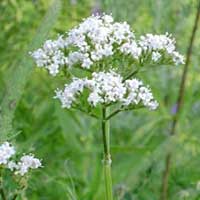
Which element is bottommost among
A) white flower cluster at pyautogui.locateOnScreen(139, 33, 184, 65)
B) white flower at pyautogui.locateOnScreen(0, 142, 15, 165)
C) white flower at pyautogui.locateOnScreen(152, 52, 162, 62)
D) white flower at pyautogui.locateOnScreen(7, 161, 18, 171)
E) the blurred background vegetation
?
white flower at pyautogui.locateOnScreen(7, 161, 18, 171)

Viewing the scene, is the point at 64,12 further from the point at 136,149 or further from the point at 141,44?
the point at 141,44

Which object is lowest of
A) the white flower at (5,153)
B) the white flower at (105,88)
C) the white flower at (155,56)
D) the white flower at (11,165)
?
the white flower at (11,165)

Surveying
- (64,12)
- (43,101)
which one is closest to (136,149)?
(43,101)

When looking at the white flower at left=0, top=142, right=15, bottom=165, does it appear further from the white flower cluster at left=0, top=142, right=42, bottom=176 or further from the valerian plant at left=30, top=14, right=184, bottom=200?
the valerian plant at left=30, top=14, right=184, bottom=200

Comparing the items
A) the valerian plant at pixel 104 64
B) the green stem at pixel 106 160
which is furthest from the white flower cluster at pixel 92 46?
the green stem at pixel 106 160

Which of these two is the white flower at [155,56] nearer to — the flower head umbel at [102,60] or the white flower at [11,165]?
the flower head umbel at [102,60]

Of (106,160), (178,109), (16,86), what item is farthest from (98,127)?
(106,160)

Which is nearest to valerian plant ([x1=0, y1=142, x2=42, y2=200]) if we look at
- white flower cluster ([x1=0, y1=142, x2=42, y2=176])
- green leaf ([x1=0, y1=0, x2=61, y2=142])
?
white flower cluster ([x1=0, y1=142, x2=42, y2=176])
